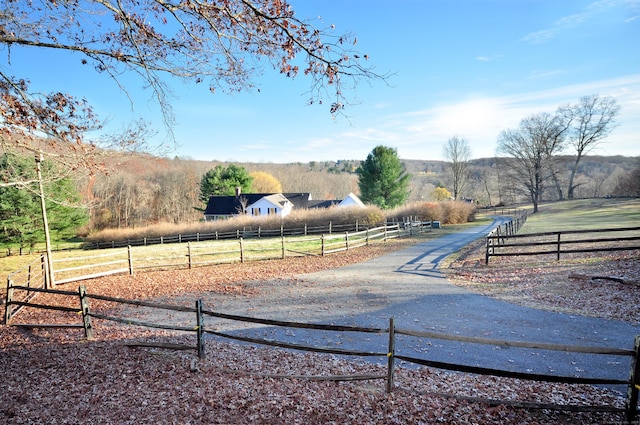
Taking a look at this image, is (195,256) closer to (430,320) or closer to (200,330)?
(200,330)

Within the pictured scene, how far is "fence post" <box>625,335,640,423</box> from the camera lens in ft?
11.9

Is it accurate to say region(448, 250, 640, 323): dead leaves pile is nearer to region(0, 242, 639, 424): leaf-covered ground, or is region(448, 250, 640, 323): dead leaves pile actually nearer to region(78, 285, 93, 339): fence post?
region(0, 242, 639, 424): leaf-covered ground

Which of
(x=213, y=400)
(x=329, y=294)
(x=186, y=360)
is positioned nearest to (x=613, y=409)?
(x=213, y=400)

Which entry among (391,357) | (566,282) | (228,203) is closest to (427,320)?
(391,357)

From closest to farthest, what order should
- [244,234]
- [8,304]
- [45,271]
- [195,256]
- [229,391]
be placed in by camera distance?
[229,391]
[8,304]
[45,271]
[195,256]
[244,234]

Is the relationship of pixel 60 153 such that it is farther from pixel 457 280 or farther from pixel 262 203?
pixel 262 203

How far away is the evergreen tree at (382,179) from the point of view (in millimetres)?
46594

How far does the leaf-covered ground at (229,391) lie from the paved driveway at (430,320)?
2.37 feet

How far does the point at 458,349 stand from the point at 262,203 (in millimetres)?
45758

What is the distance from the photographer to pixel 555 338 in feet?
22.4

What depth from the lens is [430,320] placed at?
323 inches

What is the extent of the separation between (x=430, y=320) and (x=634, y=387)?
462cm

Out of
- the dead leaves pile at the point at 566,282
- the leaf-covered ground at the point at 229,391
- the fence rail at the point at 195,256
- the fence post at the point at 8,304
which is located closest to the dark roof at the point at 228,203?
the fence rail at the point at 195,256

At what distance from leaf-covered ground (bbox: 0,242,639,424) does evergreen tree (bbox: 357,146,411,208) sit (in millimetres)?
41732
